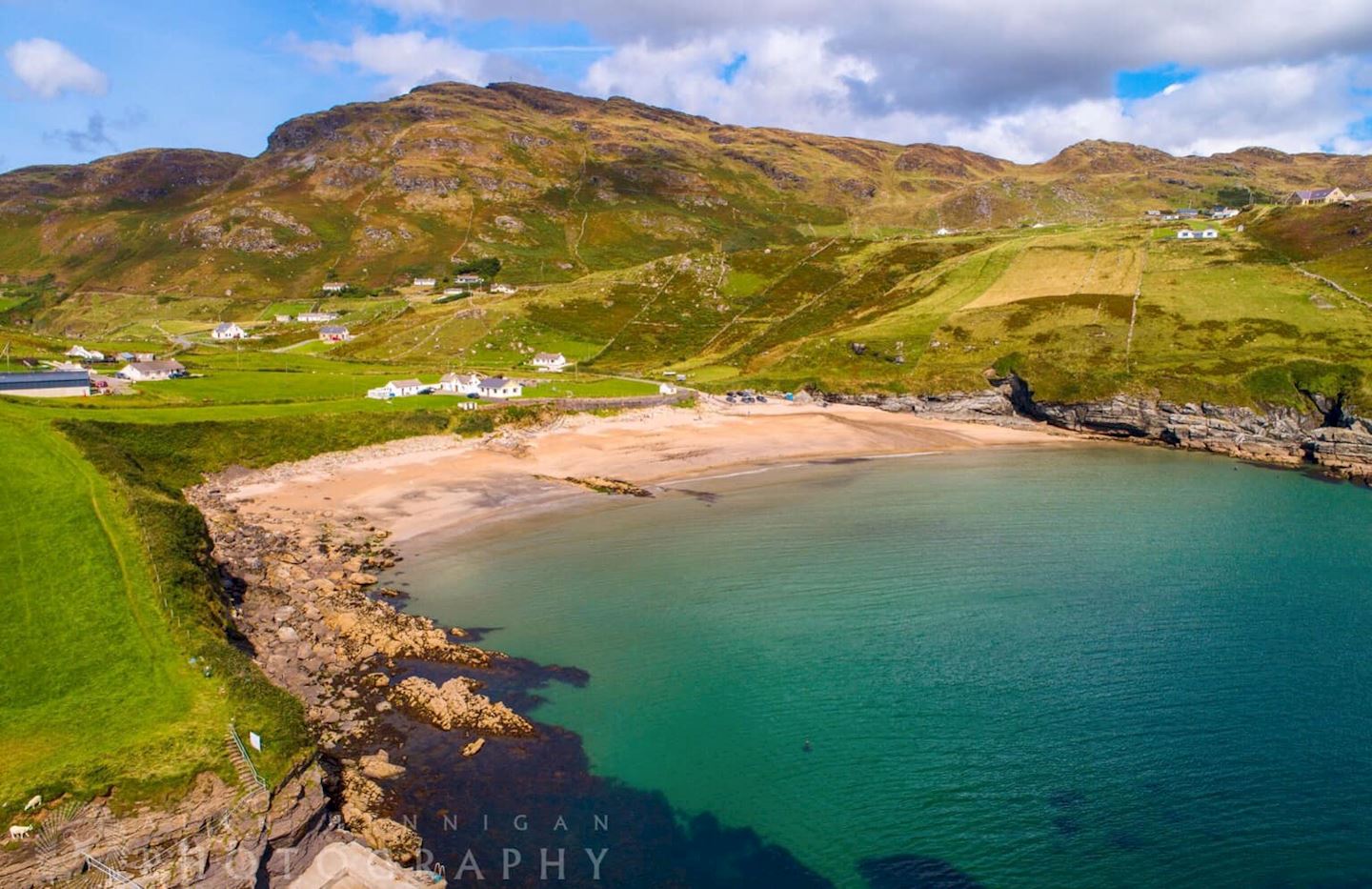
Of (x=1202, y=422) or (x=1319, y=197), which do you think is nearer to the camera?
(x=1202, y=422)

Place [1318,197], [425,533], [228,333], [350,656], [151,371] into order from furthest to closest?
[1318,197]
[228,333]
[151,371]
[425,533]
[350,656]

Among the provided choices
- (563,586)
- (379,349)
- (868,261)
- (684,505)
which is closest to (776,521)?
(684,505)

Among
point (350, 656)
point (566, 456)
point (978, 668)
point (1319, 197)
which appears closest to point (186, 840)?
point (350, 656)

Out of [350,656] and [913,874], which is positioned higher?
[350,656]

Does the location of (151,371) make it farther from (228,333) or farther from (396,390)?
(228,333)

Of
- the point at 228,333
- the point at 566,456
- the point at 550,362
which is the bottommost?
the point at 566,456

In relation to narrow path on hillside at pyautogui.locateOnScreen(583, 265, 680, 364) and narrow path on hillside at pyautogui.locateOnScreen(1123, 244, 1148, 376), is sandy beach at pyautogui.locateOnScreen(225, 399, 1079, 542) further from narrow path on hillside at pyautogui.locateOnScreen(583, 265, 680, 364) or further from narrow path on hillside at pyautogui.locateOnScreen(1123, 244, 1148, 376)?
narrow path on hillside at pyautogui.locateOnScreen(583, 265, 680, 364)

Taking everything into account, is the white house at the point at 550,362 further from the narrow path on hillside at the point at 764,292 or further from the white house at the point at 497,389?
the narrow path on hillside at the point at 764,292
